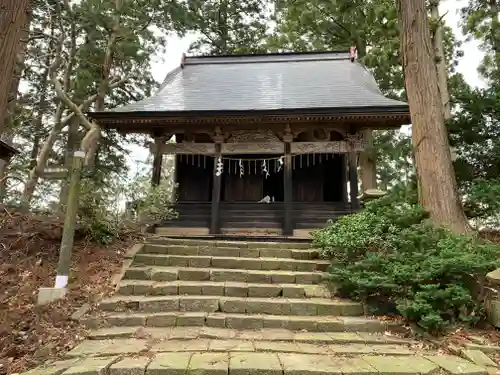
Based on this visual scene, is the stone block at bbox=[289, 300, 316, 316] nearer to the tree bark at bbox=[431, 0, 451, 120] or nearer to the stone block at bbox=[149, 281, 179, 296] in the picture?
the stone block at bbox=[149, 281, 179, 296]

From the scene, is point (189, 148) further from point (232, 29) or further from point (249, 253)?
point (232, 29)

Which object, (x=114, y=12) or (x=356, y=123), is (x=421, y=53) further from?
(x=114, y=12)

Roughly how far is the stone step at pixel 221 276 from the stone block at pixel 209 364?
1.99m

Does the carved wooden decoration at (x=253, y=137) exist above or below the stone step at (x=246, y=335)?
above

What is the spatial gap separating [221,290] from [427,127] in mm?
4301

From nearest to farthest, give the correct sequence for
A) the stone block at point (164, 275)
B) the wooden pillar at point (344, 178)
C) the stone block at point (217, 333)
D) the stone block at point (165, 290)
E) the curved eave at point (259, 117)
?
the stone block at point (217, 333) < the stone block at point (165, 290) < the stone block at point (164, 275) < the curved eave at point (259, 117) < the wooden pillar at point (344, 178)

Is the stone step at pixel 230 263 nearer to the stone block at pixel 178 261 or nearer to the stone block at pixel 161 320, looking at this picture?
the stone block at pixel 178 261

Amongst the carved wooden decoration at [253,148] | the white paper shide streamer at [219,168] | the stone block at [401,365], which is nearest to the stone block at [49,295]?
the stone block at [401,365]

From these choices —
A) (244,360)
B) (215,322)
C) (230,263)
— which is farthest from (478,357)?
(230,263)

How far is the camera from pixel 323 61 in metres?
12.4

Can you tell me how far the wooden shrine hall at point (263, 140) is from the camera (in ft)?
27.1

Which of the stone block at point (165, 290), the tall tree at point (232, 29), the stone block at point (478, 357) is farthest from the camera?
the tall tree at point (232, 29)

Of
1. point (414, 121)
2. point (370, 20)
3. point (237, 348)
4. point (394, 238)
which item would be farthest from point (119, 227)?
point (370, 20)

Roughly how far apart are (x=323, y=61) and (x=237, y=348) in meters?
11.1
